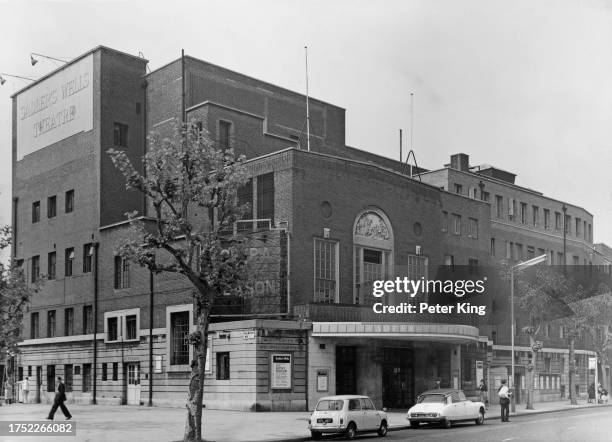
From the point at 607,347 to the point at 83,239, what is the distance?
132ft

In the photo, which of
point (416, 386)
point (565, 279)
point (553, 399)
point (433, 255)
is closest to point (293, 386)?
point (416, 386)

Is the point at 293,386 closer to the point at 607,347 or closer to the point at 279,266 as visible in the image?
the point at 279,266

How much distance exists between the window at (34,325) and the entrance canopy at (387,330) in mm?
27828

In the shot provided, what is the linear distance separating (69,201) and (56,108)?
800cm

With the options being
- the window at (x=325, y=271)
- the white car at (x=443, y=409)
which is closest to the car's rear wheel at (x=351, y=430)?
the white car at (x=443, y=409)

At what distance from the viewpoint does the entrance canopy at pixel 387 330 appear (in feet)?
167

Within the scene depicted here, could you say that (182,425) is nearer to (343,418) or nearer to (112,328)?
(343,418)

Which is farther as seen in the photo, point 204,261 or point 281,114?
point 281,114

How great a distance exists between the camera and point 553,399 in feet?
258

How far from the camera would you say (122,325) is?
5903cm

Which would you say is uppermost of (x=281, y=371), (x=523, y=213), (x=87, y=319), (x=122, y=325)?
(x=523, y=213)

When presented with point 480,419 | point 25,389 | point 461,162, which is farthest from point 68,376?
point 461,162

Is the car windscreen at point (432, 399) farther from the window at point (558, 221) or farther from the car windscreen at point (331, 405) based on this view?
the window at point (558, 221)

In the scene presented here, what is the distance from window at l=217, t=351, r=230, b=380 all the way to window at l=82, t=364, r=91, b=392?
15.9 meters
